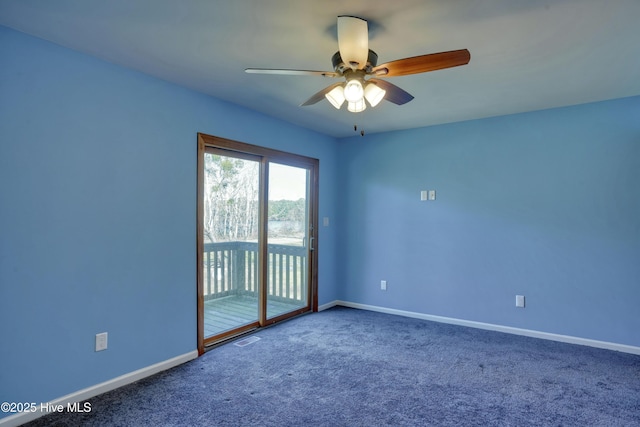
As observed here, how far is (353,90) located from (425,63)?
0.43 metres

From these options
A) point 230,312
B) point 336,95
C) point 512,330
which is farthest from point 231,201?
point 512,330

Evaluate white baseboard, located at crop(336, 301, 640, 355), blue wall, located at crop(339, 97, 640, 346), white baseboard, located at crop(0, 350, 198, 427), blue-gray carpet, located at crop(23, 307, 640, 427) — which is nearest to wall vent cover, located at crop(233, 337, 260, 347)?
blue-gray carpet, located at crop(23, 307, 640, 427)

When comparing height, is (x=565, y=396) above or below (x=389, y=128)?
below

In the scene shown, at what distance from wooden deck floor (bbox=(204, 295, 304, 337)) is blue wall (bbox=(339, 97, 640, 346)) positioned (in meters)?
1.56

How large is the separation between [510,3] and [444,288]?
3.21m

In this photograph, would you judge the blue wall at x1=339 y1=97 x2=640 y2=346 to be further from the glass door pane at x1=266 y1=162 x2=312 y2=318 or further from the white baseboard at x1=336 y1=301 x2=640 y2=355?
the glass door pane at x1=266 y1=162 x2=312 y2=318

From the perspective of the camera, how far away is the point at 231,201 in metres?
3.67

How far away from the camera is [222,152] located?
3549 millimetres

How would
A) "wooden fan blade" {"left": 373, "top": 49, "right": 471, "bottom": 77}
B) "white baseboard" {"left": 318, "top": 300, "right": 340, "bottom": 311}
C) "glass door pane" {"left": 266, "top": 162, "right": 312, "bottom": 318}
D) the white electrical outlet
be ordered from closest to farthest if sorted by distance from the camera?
"wooden fan blade" {"left": 373, "top": 49, "right": 471, "bottom": 77}, the white electrical outlet, "glass door pane" {"left": 266, "top": 162, "right": 312, "bottom": 318}, "white baseboard" {"left": 318, "top": 300, "right": 340, "bottom": 311}

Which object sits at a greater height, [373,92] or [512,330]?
[373,92]

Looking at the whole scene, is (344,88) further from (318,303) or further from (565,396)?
(318,303)

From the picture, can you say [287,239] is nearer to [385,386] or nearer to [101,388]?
[385,386]

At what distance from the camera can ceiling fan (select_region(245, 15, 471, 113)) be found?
1.85 meters

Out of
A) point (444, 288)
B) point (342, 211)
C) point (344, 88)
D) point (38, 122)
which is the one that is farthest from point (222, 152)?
point (444, 288)
